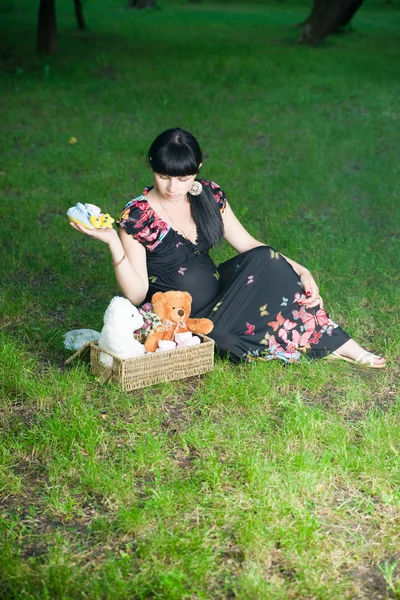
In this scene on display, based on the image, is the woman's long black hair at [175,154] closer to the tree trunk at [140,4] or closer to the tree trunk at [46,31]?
the tree trunk at [46,31]

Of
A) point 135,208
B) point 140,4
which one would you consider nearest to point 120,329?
point 135,208

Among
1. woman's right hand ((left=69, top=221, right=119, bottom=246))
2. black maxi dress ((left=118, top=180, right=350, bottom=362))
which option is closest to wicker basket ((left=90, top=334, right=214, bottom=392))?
black maxi dress ((left=118, top=180, right=350, bottom=362))

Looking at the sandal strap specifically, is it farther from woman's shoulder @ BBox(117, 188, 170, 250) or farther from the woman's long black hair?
the woman's long black hair

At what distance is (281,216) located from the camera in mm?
7230

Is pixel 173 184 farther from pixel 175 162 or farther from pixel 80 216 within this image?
pixel 80 216

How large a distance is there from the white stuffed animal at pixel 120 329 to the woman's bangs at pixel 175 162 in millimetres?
725

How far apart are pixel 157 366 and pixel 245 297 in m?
0.69

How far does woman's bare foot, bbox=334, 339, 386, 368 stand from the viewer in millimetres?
4430

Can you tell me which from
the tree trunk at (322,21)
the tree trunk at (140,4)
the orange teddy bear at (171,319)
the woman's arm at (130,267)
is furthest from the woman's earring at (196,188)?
the tree trunk at (140,4)

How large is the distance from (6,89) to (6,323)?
803 cm

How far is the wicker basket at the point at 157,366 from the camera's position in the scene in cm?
388

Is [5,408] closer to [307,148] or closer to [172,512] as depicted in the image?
[172,512]

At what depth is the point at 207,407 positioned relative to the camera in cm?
391

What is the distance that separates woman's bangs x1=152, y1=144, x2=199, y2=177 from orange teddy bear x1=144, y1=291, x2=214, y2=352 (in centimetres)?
66
